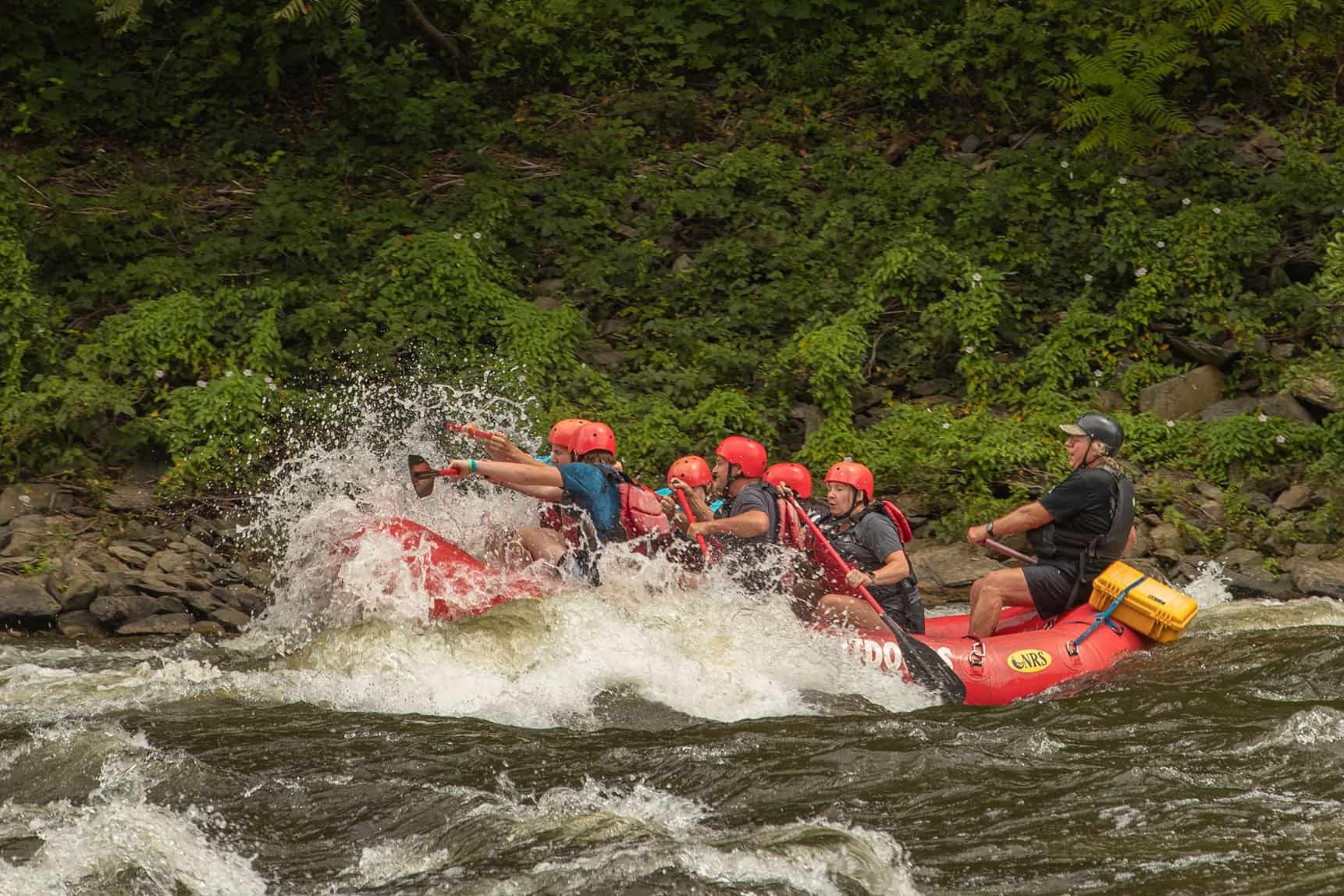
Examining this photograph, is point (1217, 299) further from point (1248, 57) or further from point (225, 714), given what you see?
point (225, 714)

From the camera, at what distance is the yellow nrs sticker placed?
815 centimetres

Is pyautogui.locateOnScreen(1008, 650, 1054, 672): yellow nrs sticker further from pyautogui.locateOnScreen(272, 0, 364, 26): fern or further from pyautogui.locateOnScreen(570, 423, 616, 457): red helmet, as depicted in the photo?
pyautogui.locateOnScreen(272, 0, 364, 26): fern

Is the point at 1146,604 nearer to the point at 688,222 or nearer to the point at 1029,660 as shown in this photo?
the point at 1029,660

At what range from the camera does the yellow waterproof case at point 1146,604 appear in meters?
8.45

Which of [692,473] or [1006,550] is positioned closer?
[1006,550]

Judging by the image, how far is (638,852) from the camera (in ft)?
17.8

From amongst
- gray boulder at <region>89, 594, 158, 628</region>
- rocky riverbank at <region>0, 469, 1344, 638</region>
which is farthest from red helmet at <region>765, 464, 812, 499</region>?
gray boulder at <region>89, 594, 158, 628</region>

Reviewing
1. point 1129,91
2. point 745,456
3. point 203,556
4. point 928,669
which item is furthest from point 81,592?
point 1129,91

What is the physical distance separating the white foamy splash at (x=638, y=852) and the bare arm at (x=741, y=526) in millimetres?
2927

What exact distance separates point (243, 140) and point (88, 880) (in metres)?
11.3

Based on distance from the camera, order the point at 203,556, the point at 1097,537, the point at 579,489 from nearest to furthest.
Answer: the point at 1097,537
the point at 579,489
the point at 203,556

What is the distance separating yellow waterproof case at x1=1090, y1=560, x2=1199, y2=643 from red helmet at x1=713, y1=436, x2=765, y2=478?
221 cm

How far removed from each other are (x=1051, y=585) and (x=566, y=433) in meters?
3.18

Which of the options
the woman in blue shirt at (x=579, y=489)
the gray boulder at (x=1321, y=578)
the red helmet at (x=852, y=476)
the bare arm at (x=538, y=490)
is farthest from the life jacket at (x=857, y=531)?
the gray boulder at (x=1321, y=578)
